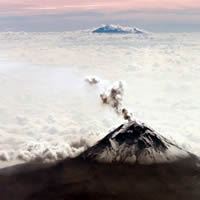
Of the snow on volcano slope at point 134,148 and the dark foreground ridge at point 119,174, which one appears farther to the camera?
the snow on volcano slope at point 134,148

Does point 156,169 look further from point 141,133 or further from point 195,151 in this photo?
point 195,151

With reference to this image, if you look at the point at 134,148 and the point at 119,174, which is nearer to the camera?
the point at 119,174

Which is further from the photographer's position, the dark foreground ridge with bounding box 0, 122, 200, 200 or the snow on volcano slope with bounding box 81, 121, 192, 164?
the snow on volcano slope with bounding box 81, 121, 192, 164

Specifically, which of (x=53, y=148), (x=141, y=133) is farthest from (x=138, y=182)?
(x=53, y=148)

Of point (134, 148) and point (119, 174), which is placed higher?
point (134, 148)

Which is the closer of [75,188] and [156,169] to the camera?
[75,188]
